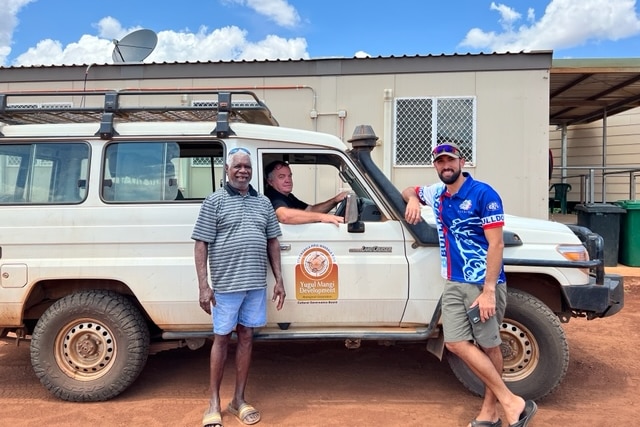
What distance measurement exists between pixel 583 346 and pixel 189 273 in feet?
13.3

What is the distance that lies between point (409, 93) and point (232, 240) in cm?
607

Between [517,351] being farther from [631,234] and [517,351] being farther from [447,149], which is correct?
[631,234]

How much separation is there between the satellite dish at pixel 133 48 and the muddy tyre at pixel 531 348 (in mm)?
7958

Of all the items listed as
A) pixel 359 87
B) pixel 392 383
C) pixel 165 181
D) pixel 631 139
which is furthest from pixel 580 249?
pixel 631 139

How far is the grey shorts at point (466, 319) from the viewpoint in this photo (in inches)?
120

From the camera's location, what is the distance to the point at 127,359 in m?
3.57

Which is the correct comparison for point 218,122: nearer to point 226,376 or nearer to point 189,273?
point 189,273

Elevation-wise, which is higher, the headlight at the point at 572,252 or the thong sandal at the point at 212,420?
the headlight at the point at 572,252

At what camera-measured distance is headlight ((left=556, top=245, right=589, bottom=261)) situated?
11.6 feet

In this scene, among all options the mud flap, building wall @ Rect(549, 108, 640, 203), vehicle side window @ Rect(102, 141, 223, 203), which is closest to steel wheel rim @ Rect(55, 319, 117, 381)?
vehicle side window @ Rect(102, 141, 223, 203)

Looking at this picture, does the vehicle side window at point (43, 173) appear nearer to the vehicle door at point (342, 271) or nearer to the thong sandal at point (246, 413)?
the vehicle door at point (342, 271)

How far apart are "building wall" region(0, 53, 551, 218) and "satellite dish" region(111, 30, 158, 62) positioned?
0.26 m

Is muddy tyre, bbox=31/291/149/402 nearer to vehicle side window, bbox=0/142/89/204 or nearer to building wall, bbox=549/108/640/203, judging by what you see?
vehicle side window, bbox=0/142/89/204

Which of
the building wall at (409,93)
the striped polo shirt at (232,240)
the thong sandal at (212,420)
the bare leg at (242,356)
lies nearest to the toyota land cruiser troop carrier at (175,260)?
the bare leg at (242,356)
